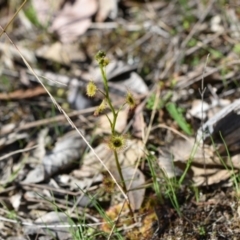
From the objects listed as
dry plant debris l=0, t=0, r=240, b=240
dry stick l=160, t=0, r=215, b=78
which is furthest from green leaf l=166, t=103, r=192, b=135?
dry stick l=160, t=0, r=215, b=78

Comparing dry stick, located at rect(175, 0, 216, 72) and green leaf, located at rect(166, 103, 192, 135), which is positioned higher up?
dry stick, located at rect(175, 0, 216, 72)

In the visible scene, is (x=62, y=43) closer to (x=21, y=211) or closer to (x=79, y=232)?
(x=21, y=211)

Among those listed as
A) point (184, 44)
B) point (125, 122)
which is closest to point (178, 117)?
point (125, 122)

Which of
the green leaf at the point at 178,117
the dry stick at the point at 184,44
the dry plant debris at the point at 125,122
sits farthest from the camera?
the dry stick at the point at 184,44

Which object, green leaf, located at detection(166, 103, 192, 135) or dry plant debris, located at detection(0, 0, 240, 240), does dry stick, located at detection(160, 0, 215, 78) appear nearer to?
dry plant debris, located at detection(0, 0, 240, 240)

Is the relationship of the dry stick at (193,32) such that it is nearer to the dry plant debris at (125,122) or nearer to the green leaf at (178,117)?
the dry plant debris at (125,122)

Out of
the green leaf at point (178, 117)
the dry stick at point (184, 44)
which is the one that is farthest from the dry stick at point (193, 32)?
the green leaf at point (178, 117)

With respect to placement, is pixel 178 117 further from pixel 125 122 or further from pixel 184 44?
pixel 184 44
